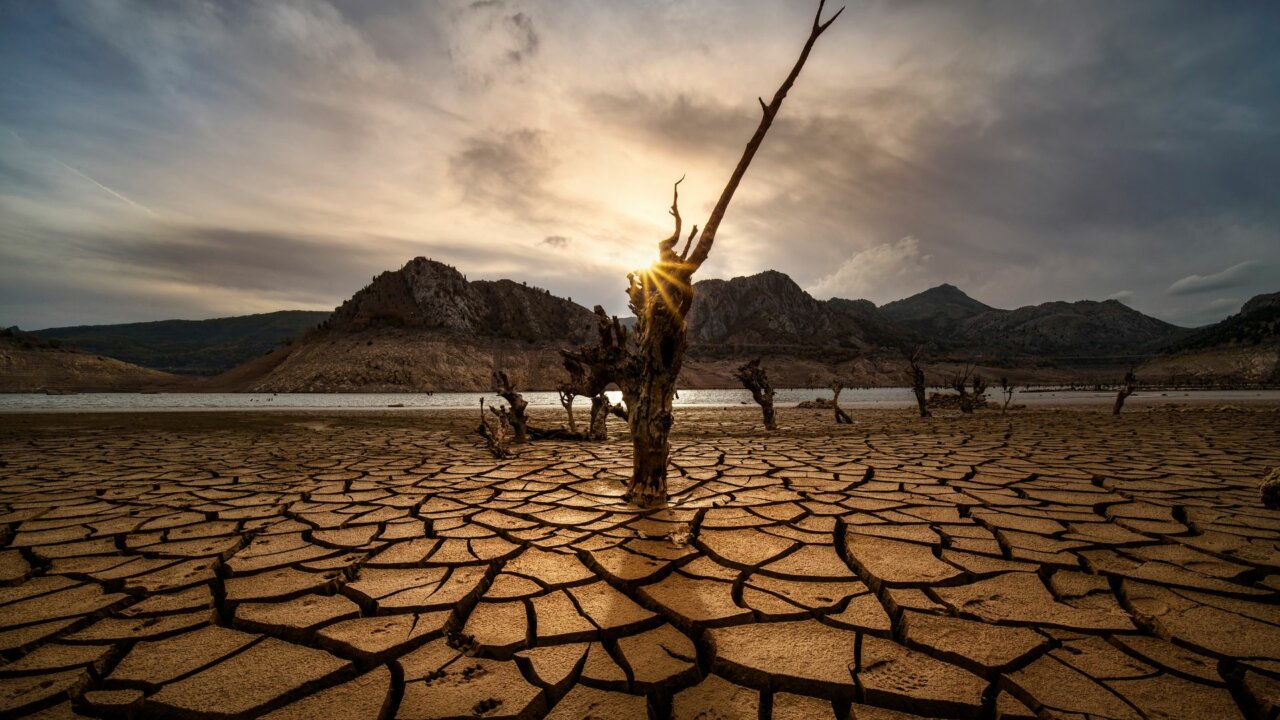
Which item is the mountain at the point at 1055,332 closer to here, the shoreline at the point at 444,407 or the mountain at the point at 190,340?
the shoreline at the point at 444,407

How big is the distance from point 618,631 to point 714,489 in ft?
8.58

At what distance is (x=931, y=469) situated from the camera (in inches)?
209

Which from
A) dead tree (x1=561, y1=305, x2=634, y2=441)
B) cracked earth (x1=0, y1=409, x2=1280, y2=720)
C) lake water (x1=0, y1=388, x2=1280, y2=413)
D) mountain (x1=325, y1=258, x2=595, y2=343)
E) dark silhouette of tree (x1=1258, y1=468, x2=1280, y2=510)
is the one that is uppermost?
mountain (x1=325, y1=258, x2=595, y2=343)

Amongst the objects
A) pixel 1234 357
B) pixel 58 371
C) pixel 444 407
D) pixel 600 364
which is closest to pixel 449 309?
pixel 58 371

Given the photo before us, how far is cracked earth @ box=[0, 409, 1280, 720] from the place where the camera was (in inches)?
62.0

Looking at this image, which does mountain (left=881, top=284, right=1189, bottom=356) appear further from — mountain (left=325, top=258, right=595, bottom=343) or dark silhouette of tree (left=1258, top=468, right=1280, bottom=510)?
dark silhouette of tree (left=1258, top=468, right=1280, bottom=510)

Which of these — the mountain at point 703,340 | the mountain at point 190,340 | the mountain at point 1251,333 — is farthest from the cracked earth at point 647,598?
the mountain at point 190,340

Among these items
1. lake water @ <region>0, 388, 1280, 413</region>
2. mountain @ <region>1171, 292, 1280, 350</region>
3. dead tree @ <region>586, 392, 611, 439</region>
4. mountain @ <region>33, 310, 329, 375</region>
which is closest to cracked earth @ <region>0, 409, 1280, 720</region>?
dead tree @ <region>586, 392, 611, 439</region>

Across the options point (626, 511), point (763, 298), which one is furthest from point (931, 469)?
point (763, 298)

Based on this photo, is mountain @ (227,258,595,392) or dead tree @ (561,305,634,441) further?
mountain @ (227,258,595,392)

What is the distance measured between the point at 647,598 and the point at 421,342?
5547 centimetres

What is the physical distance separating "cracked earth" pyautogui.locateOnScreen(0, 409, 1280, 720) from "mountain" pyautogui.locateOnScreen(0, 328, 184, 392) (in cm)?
6472

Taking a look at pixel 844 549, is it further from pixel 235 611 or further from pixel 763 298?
pixel 763 298

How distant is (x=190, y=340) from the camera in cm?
14212
